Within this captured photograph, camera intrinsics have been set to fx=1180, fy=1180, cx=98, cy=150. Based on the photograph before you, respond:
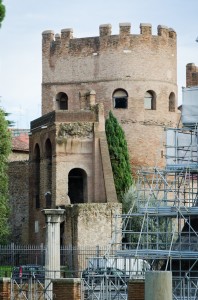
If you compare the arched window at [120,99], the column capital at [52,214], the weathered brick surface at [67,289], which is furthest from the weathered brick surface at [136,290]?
the arched window at [120,99]

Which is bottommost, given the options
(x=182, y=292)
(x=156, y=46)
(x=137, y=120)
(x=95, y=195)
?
(x=182, y=292)

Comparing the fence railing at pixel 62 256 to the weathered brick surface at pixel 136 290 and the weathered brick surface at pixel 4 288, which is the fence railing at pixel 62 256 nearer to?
the weathered brick surface at pixel 4 288

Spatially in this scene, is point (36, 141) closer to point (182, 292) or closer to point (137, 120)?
point (137, 120)

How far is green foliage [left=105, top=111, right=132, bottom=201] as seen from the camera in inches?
1991

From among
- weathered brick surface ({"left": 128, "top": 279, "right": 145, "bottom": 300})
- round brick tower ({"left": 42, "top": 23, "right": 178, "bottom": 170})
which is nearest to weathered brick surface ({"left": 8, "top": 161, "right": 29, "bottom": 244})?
round brick tower ({"left": 42, "top": 23, "right": 178, "bottom": 170})

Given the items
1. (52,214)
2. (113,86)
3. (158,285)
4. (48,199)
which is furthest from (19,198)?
(158,285)

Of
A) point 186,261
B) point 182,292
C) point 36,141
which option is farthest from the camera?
point 36,141

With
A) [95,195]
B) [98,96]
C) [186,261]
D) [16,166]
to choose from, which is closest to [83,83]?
[98,96]

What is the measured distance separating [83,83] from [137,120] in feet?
10.4

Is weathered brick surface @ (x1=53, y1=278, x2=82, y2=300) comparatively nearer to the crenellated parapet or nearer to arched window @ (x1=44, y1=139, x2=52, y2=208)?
arched window @ (x1=44, y1=139, x2=52, y2=208)

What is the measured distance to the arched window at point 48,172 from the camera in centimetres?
4938

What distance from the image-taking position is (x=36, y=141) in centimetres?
5147

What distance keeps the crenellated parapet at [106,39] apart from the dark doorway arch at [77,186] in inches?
299

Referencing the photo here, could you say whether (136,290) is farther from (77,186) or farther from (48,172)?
(77,186)
